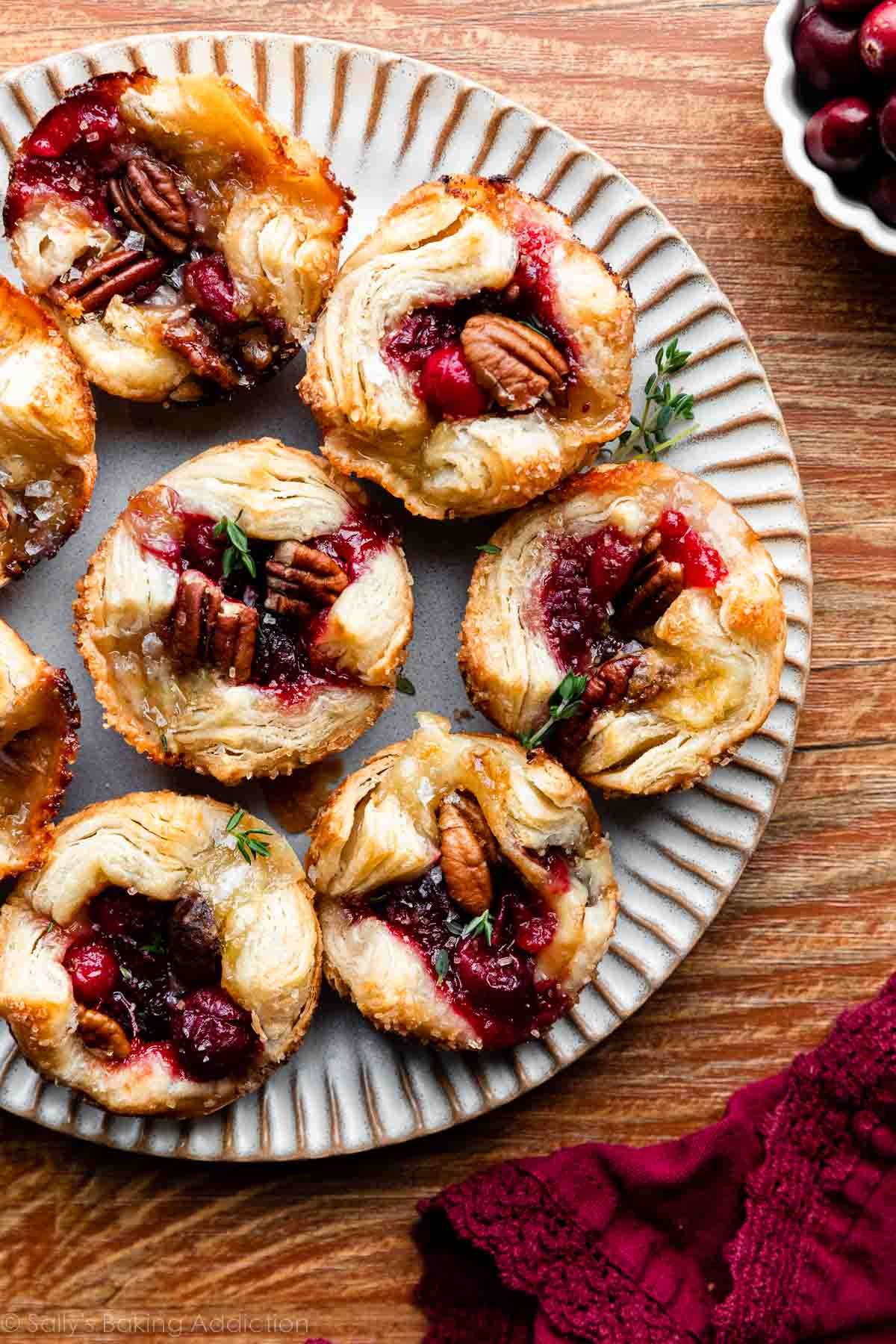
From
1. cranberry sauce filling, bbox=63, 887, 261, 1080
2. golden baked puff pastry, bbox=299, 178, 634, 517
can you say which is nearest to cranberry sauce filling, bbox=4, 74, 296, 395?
golden baked puff pastry, bbox=299, 178, 634, 517

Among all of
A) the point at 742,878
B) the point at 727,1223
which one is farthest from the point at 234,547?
the point at 727,1223

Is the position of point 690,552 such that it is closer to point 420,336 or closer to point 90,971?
point 420,336

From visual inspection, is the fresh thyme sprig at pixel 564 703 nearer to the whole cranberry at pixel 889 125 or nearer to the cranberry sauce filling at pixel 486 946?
the cranberry sauce filling at pixel 486 946

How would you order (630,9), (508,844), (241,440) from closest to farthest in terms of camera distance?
(508,844) → (241,440) → (630,9)

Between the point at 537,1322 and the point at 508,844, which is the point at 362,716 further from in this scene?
the point at 537,1322

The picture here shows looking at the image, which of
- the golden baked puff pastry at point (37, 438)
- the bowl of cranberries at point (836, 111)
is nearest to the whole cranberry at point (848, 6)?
the bowl of cranberries at point (836, 111)

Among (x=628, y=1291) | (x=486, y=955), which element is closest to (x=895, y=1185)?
(x=628, y=1291)
